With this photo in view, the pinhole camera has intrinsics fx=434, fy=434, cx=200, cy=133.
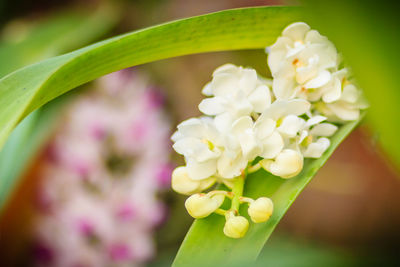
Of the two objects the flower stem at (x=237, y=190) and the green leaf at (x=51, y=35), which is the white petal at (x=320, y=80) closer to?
the flower stem at (x=237, y=190)

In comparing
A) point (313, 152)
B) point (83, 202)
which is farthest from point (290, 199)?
point (83, 202)

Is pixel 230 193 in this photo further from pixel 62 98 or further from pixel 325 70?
pixel 62 98

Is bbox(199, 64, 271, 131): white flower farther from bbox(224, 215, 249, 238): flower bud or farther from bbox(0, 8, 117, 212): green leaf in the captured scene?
bbox(0, 8, 117, 212): green leaf

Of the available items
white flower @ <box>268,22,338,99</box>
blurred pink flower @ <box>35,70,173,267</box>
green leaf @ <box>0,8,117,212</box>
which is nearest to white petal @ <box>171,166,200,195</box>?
white flower @ <box>268,22,338,99</box>

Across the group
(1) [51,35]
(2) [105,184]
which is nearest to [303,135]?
(2) [105,184]

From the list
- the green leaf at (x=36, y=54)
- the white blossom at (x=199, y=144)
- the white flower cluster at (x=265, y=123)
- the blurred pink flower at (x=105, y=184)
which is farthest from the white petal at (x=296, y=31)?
the blurred pink flower at (x=105, y=184)
